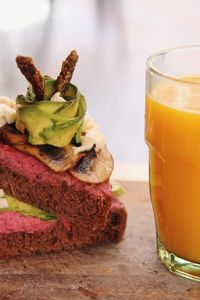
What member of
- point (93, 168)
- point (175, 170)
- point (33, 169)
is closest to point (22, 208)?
point (33, 169)

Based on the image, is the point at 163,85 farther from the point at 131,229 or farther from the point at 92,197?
the point at 131,229

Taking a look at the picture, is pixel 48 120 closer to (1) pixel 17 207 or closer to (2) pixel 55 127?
(2) pixel 55 127

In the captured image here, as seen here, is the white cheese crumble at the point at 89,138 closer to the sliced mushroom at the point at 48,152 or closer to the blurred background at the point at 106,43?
the sliced mushroom at the point at 48,152

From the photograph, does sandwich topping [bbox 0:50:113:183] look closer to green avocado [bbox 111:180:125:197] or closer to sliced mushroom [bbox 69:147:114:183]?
sliced mushroom [bbox 69:147:114:183]

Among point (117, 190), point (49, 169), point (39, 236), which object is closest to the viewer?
point (49, 169)

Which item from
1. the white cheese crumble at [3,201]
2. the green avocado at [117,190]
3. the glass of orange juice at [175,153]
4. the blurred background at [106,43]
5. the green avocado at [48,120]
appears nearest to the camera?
the glass of orange juice at [175,153]

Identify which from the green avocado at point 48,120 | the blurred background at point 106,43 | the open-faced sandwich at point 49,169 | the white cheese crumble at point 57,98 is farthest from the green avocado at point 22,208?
the blurred background at point 106,43
